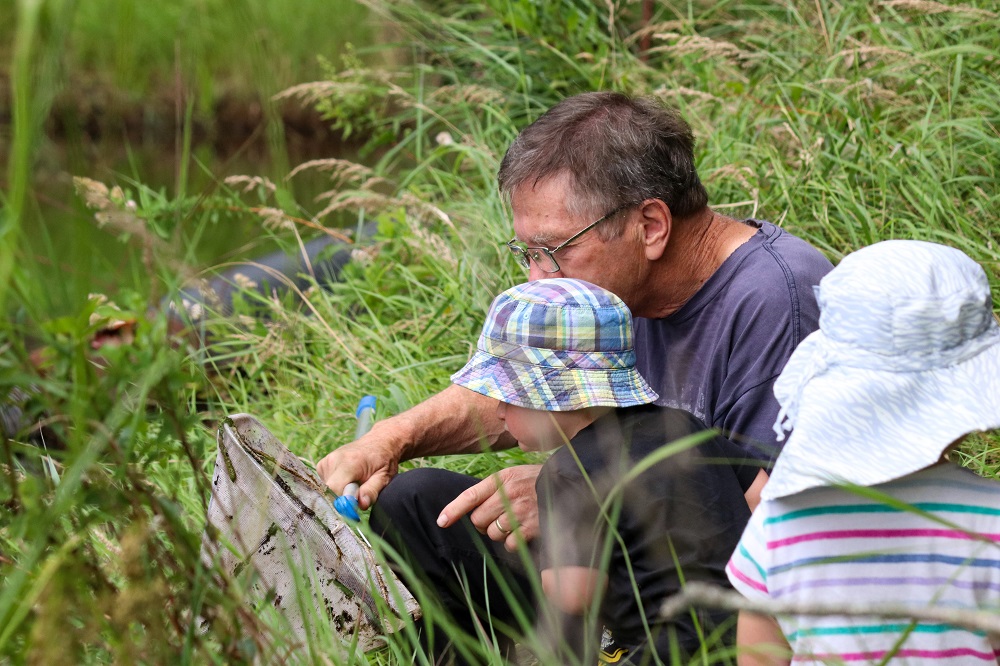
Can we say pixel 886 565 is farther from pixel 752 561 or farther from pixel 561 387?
pixel 561 387

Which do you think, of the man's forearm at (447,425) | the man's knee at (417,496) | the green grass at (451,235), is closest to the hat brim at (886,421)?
the green grass at (451,235)

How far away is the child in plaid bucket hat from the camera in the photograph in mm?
1381

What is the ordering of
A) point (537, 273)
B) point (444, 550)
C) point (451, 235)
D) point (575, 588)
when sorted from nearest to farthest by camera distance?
point (575, 588)
point (444, 550)
point (537, 273)
point (451, 235)

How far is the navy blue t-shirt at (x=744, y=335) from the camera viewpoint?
5.62 ft

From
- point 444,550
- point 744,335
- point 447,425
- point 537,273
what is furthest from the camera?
point 447,425

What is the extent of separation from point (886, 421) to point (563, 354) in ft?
1.80

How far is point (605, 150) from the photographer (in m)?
1.98

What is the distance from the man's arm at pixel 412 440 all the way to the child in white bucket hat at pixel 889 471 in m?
0.80

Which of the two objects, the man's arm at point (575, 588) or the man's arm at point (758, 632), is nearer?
the man's arm at point (758, 632)

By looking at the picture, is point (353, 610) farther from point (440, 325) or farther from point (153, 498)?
point (440, 325)

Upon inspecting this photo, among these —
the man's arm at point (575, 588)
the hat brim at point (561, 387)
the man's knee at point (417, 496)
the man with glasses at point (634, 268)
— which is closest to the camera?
the man's arm at point (575, 588)

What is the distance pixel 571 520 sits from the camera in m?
1.43

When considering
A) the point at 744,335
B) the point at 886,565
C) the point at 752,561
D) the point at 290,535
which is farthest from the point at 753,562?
the point at 290,535

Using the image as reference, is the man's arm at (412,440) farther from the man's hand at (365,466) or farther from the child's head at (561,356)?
the child's head at (561,356)
